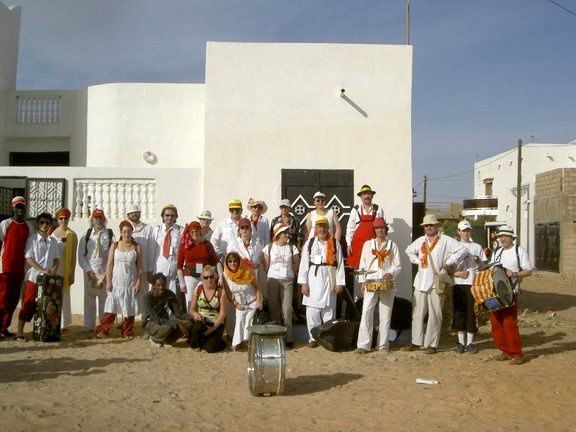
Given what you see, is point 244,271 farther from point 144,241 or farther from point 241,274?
point 144,241

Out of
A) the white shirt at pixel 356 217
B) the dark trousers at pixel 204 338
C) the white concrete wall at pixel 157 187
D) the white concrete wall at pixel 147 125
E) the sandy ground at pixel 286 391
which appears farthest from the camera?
the white concrete wall at pixel 147 125

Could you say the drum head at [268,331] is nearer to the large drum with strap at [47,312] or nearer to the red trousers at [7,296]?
the large drum with strap at [47,312]

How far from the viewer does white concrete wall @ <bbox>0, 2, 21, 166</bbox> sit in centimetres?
1248

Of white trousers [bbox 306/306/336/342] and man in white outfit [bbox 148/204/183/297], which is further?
man in white outfit [bbox 148/204/183/297]

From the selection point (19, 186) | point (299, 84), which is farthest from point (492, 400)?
point (19, 186)

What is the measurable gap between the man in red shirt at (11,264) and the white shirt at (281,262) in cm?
322

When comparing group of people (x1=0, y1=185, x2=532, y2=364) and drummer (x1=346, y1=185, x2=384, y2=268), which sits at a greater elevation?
drummer (x1=346, y1=185, x2=384, y2=268)

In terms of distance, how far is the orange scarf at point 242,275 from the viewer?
7496 millimetres

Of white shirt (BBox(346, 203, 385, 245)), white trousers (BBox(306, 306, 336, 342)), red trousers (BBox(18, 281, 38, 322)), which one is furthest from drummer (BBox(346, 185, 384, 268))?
red trousers (BBox(18, 281, 38, 322))

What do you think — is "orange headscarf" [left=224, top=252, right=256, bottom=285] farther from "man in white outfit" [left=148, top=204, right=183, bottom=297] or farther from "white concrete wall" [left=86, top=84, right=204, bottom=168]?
"white concrete wall" [left=86, top=84, right=204, bottom=168]

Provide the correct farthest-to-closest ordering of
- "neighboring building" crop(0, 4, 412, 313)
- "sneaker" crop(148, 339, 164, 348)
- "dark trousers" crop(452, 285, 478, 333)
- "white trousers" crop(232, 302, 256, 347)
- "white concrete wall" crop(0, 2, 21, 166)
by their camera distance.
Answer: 1. "white concrete wall" crop(0, 2, 21, 166)
2. "neighboring building" crop(0, 4, 412, 313)
3. "dark trousers" crop(452, 285, 478, 333)
4. "sneaker" crop(148, 339, 164, 348)
5. "white trousers" crop(232, 302, 256, 347)

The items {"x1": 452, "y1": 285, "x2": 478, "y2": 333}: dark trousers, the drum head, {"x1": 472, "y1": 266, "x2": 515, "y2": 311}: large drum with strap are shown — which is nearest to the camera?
the drum head

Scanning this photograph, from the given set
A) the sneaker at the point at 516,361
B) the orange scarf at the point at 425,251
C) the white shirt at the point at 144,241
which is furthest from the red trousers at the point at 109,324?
the sneaker at the point at 516,361

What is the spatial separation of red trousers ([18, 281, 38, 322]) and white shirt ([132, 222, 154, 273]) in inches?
54.9
